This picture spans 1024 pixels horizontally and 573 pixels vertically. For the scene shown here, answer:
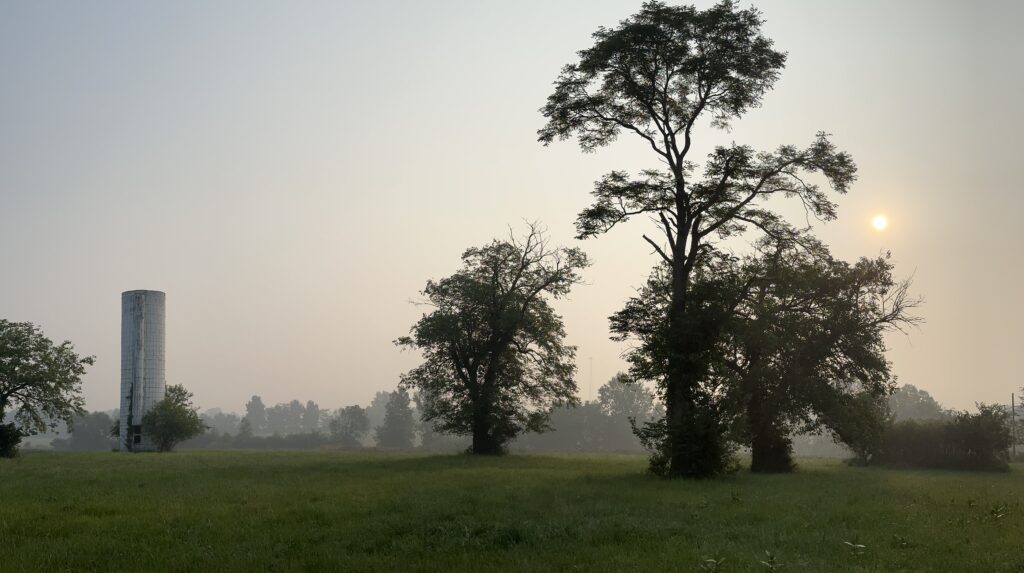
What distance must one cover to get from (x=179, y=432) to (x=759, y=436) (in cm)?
5870

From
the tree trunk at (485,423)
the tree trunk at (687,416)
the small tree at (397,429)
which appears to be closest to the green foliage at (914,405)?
the small tree at (397,429)

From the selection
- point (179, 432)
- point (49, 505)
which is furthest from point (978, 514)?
point (179, 432)

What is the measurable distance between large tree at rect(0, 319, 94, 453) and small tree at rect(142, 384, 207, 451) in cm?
1234

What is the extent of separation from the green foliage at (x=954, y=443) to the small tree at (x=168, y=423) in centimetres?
6224

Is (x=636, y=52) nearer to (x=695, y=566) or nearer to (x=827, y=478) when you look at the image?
(x=827, y=478)

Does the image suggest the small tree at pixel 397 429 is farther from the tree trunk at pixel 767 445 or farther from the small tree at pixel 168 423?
the tree trunk at pixel 767 445

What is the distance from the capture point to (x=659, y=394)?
3444 centimetres

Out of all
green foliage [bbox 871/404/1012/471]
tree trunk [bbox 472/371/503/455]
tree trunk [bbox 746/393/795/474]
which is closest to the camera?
tree trunk [bbox 746/393/795/474]

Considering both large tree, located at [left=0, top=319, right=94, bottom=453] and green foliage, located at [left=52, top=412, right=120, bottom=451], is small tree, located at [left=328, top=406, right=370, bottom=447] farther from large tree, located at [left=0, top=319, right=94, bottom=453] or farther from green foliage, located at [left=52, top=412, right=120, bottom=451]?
large tree, located at [left=0, top=319, right=94, bottom=453]

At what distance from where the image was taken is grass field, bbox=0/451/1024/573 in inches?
543

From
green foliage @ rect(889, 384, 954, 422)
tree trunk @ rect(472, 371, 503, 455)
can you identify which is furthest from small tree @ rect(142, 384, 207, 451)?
green foliage @ rect(889, 384, 954, 422)

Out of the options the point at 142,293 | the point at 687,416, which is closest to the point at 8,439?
the point at 142,293

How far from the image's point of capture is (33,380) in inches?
2327

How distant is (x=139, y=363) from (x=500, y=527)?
70536mm
